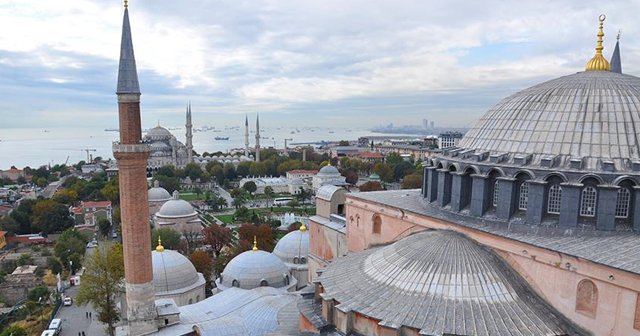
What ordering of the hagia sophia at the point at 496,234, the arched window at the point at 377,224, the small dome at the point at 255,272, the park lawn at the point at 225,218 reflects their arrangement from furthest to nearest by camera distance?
the park lawn at the point at 225,218 → the small dome at the point at 255,272 → the arched window at the point at 377,224 → the hagia sophia at the point at 496,234

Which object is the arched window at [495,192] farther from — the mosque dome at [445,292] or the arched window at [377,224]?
the arched window at [377,224]

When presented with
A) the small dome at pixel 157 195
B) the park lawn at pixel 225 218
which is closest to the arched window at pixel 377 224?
the park lawn at pixel 225 218

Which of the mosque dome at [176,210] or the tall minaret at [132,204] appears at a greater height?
the tall minaret at [132,204]

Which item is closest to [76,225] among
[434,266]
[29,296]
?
[29,296]

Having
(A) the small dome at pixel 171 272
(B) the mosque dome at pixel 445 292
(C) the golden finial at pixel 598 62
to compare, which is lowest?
(A) the small dome at pixel 171 272

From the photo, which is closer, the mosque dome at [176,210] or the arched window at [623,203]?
the arched window at [623,203]

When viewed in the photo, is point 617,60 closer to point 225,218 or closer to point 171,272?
point 171,272

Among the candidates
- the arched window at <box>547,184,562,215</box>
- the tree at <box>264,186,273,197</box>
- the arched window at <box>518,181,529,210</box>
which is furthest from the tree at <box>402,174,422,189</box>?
the arched window at <box>547,184,562,215</box>

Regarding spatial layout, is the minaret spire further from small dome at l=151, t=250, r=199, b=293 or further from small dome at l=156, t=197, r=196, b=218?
small dome at l=156, t=197, r=196, b=218
